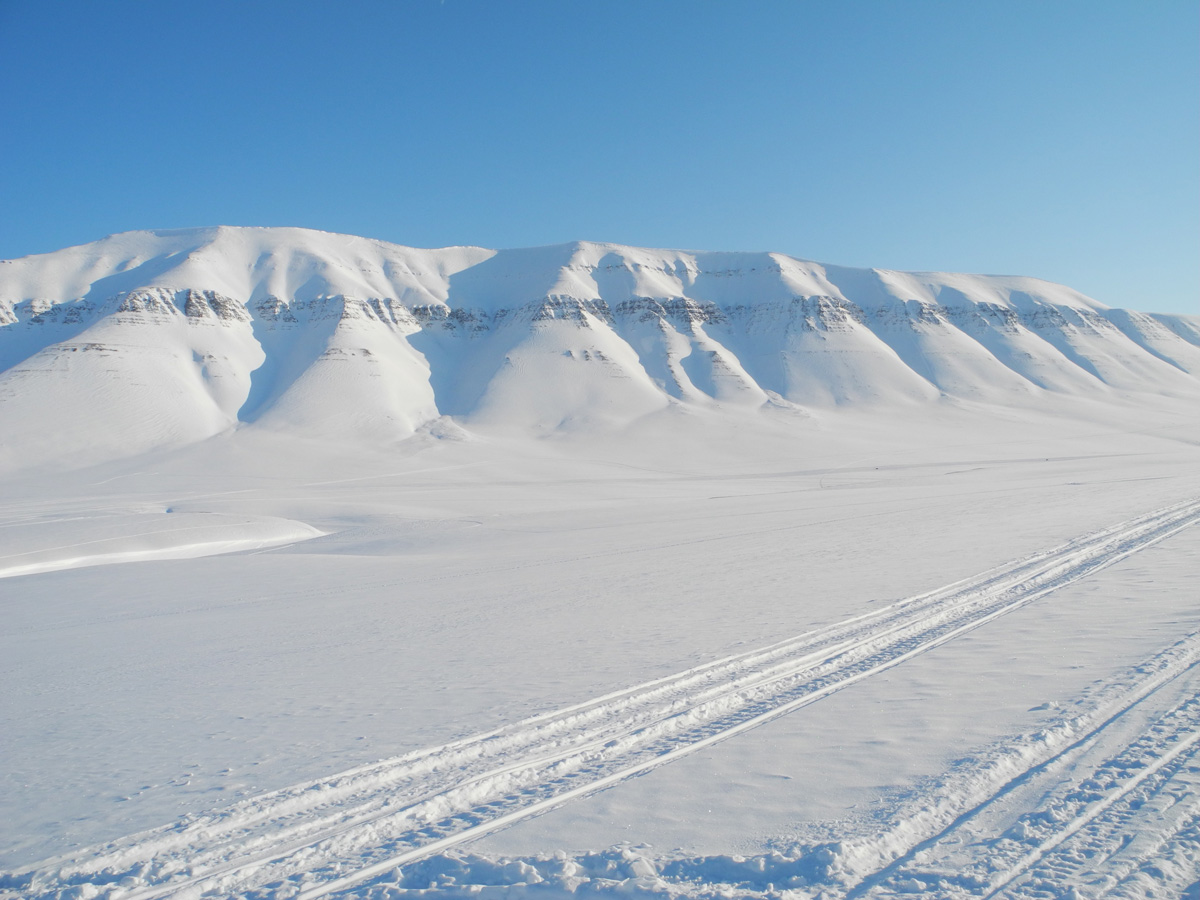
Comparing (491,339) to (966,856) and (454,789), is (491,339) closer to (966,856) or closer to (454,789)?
(454,789)

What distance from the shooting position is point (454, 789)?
173 inches

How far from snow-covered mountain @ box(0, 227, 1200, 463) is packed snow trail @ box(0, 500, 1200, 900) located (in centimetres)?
6588

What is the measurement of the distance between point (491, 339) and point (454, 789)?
98.3 meters

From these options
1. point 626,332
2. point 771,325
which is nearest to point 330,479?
point 626,332

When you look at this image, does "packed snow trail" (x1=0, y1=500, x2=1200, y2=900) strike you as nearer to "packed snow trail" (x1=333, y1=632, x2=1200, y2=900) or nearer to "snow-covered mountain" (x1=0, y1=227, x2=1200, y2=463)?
"packed snow trail" (x1=333, y1=632, x2=1200, y2=900)

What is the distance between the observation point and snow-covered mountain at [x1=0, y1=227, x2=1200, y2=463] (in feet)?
230

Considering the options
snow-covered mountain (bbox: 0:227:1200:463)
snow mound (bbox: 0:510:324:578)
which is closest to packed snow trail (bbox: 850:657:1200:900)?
snow mound (bbox: 0:510:324:578)

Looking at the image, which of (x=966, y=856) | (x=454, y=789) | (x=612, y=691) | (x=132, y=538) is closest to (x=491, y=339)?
(x=132, y=538)

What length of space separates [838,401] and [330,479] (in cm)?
6823

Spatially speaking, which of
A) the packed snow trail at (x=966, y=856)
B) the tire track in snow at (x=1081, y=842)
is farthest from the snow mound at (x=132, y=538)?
the tire track in snow at (x=1081, y=842)

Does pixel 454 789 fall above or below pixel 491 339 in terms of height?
below

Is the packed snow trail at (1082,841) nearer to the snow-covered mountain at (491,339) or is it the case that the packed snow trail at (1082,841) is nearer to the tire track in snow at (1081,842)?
the tire track in snow at (1081,842)

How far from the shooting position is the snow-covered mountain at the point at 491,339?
70.2 metres

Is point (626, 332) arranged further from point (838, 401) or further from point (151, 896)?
point (151, 896)
